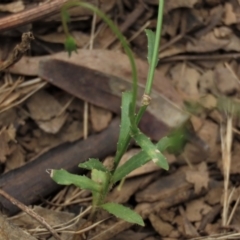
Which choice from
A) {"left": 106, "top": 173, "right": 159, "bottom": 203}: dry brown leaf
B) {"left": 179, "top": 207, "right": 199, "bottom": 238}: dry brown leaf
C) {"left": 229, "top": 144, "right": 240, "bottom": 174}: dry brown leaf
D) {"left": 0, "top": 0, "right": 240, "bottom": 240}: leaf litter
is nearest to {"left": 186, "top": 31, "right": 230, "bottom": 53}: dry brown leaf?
{"left": 0, "top": 0, "right": 240, "bottom": 240}: leaf litter

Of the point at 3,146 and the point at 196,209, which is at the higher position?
the point at 3,146

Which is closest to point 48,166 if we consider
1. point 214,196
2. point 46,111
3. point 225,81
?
point 46,111

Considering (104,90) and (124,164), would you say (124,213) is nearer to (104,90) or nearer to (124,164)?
(124,164)

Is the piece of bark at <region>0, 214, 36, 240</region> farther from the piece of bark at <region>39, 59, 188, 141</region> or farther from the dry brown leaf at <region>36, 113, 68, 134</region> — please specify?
the piece of bark at <region>39, 59, 188, 141</region>

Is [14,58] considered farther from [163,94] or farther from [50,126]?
[163,94]

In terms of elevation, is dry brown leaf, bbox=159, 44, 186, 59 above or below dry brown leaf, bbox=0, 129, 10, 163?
above

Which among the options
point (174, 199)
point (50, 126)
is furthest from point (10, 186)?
point (174, 199)
